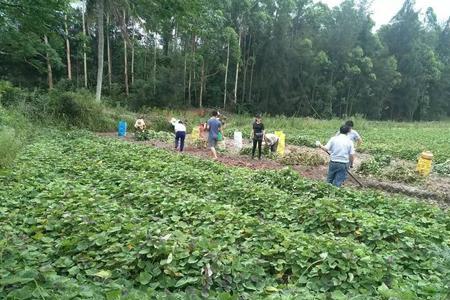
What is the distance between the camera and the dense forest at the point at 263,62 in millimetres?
35156

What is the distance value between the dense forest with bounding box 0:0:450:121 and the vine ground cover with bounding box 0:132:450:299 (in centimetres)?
2715

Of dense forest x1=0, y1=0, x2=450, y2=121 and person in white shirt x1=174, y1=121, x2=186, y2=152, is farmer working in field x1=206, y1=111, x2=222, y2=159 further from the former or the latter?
dense forest x1=0, y1=0, x2=450, y2=121

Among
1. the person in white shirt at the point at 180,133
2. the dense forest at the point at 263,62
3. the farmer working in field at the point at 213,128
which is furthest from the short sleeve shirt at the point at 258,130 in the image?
the dense forest at the point at 263,62

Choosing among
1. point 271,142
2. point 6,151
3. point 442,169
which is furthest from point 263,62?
point 6,151

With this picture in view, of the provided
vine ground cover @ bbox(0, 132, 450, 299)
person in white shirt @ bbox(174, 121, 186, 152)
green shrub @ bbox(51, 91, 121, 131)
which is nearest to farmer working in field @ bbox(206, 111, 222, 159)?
person in white shirt @ bbox(174, 121, 186, 152)

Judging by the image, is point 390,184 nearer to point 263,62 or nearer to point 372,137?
point 372,137

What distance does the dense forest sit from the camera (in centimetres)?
3516

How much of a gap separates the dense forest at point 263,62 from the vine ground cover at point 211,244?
27.2m

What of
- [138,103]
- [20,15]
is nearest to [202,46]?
[138,103]

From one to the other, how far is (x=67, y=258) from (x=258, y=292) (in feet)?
6.29

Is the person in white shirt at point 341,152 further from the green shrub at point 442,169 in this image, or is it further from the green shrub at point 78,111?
the green shrub at point 78,111

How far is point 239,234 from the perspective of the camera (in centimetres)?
474

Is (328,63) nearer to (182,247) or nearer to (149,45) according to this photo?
(149,45)

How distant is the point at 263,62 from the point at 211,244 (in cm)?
3822
